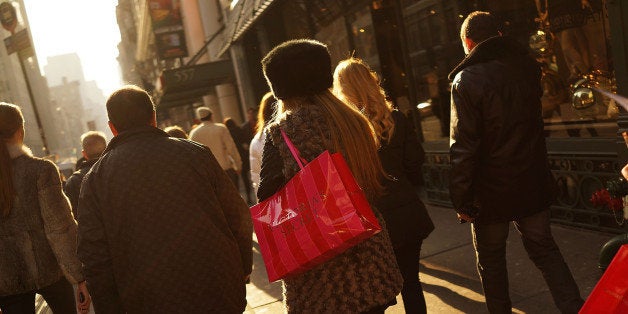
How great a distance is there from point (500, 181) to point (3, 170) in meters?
2.90

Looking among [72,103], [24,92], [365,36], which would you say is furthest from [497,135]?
[72,103]

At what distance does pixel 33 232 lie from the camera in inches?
143

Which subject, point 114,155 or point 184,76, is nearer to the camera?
point 114,155

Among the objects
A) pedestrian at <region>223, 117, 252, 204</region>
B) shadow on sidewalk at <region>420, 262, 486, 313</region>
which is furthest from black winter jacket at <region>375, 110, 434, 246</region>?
pedestrian at <region>223, 117, 252, 204</region>

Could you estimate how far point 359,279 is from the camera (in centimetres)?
256

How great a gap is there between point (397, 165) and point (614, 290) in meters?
1.87

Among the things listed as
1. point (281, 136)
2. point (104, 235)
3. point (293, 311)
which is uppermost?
point (281, 136)

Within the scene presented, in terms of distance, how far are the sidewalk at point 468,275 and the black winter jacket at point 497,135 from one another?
4.33 feet

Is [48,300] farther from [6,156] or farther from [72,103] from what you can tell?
[72,103]

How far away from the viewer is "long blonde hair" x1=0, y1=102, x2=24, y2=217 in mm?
3545

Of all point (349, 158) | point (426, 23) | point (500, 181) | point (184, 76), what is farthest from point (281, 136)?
point (184, 76)

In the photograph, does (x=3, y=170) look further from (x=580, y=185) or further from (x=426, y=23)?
(x=426, y=23)

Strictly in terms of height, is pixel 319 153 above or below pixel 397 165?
above

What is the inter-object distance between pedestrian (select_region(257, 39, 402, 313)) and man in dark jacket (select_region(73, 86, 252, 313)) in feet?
1.10
